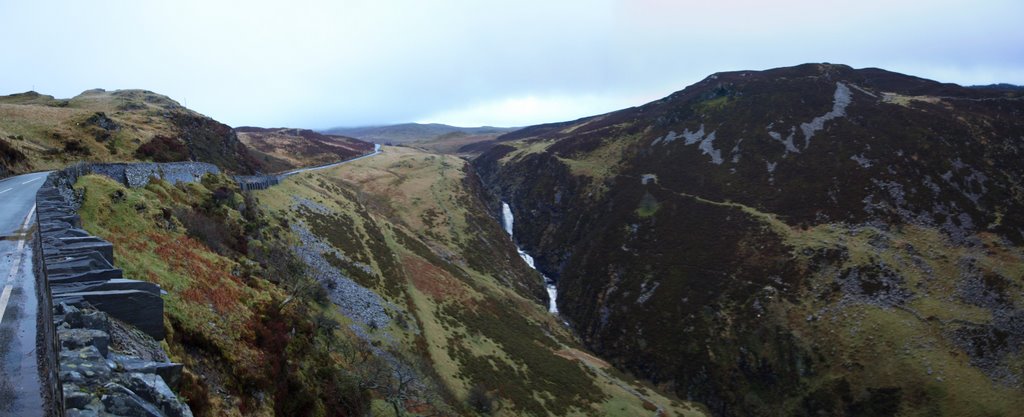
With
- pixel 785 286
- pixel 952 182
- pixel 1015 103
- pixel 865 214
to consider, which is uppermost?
pixel 1015 103

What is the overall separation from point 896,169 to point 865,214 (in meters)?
14.1

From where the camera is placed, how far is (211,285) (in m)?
18.6

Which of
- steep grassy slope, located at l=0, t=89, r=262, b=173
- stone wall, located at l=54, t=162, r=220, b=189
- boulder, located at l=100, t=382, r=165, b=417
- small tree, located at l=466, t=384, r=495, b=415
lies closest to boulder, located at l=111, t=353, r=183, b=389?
boulder, located at l=100, t=382, r=165, b=417

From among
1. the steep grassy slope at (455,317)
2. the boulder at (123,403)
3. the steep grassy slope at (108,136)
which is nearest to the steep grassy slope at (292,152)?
the steep grassy slope at (108,136)

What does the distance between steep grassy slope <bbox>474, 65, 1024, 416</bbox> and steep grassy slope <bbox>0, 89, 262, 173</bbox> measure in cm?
6248

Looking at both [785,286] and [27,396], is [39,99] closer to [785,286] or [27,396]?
[27,396]

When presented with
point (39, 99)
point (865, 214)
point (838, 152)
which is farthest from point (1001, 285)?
point (39, 99)

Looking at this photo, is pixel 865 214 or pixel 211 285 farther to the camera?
pixel 865 214

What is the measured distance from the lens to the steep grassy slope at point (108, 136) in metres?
40.8

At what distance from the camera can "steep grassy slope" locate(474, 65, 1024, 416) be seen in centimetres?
5166

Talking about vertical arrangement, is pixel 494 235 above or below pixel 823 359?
above

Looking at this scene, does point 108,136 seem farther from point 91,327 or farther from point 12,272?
point 91,327

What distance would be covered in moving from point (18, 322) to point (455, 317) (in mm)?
44133

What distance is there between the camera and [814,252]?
213ft
